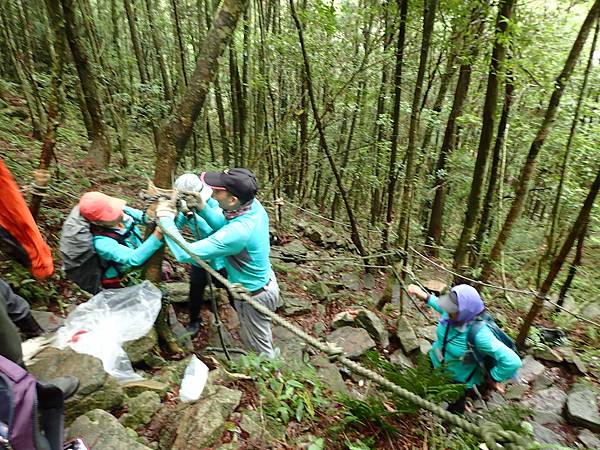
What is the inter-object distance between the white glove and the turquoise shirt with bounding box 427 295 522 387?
259 centimetres

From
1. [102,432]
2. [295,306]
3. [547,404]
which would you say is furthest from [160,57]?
[547,404]

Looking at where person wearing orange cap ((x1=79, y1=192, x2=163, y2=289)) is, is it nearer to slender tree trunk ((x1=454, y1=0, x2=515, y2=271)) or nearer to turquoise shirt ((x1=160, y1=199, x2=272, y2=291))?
turquoise shirt ((x1=160, y1=199, x2=272, y2=291))

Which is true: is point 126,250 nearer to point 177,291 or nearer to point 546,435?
point 177,291

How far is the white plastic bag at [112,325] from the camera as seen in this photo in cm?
277

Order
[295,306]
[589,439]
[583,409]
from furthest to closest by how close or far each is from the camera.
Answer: [295,306] < [583,409] < [589,439]

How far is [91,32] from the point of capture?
7953 mm

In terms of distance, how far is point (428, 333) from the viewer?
6.59 meters

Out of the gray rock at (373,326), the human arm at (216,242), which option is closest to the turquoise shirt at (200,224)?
the human arm at (216,242)

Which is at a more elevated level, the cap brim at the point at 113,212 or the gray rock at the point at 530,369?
the cap brim at the point at 113,212

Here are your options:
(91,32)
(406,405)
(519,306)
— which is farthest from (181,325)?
(519,306)

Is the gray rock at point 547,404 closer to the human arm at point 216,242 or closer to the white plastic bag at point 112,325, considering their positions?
the human arm at point 216,242

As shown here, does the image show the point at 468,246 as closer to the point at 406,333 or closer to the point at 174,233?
the point at 406,333

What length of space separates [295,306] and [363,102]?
19.3 feet

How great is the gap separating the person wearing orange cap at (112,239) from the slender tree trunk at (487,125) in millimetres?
4612
